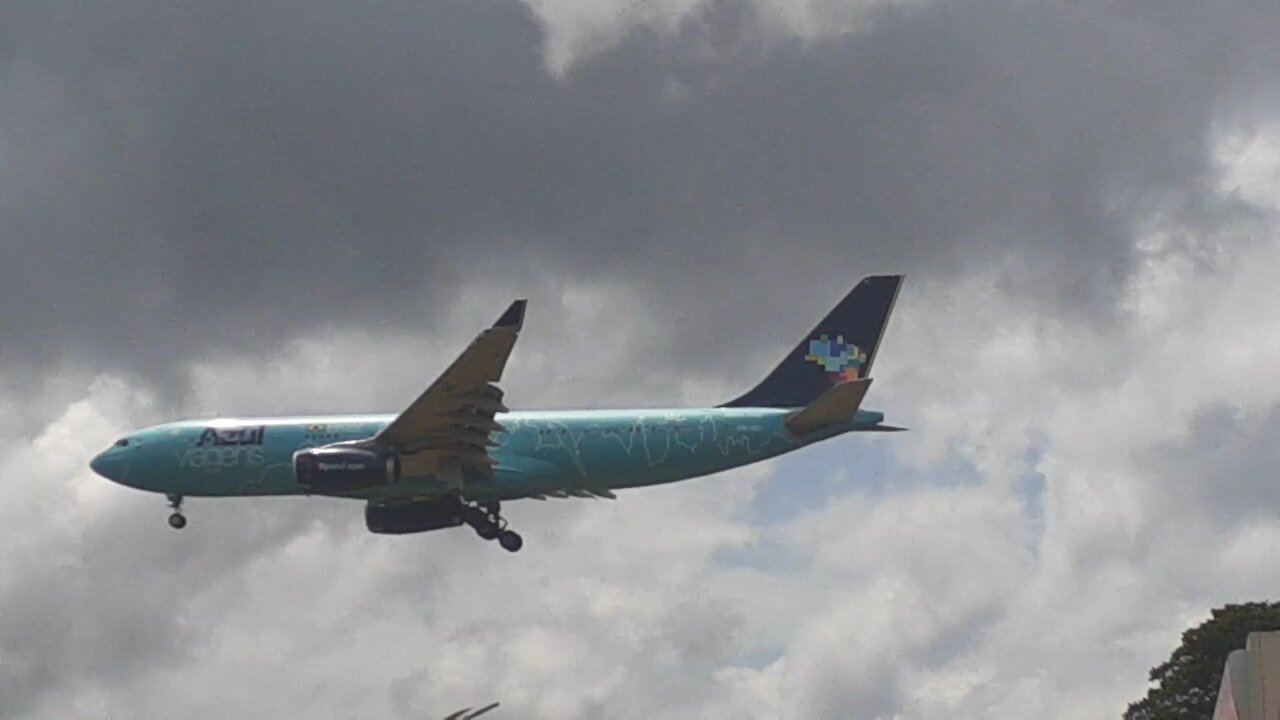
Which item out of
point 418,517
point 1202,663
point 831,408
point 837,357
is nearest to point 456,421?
point 418,517

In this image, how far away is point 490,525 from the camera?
68812 mm

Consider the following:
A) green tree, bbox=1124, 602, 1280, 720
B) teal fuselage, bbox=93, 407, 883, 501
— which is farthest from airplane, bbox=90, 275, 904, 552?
green tree, bbox=1124, 602, 1280, 720

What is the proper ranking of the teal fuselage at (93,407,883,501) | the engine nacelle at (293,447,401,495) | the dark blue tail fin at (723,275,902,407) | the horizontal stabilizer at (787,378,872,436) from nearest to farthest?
1. the horizontal stabilizer at (787,378,872,436)
2. the engine nacelle at (293,447,401,495)
3. the teal fuselage at (93,407,883,501)
4. the dark blue tail fin at (723,275,902,407)

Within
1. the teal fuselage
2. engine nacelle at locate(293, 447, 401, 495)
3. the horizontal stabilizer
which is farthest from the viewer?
the teal fuselage

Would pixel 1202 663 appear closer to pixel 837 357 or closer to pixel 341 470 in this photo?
pixel 837 357

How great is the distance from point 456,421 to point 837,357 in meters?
13.5

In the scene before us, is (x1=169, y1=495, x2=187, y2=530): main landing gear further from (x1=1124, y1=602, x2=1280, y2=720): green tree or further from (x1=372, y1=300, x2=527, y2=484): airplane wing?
(x1=1124, y1=602, x2=1280, y2=720): green tree

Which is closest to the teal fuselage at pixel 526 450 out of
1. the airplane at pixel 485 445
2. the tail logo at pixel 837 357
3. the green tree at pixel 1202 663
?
the airplane at pixel 485 445

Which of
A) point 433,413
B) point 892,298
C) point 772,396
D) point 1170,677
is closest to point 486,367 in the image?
point 433,413

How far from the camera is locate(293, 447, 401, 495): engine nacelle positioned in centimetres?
6350

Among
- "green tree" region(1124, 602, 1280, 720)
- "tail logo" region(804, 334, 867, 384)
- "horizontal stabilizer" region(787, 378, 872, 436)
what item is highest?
"tail logo" region(804, 334, 867, 384)

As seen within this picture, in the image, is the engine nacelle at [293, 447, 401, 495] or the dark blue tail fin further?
the dark blue tail fin

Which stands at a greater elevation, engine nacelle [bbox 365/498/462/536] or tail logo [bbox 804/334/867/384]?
tail logo [bbox 804/334/867/384]

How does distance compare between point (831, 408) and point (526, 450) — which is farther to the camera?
point (526, 450)
